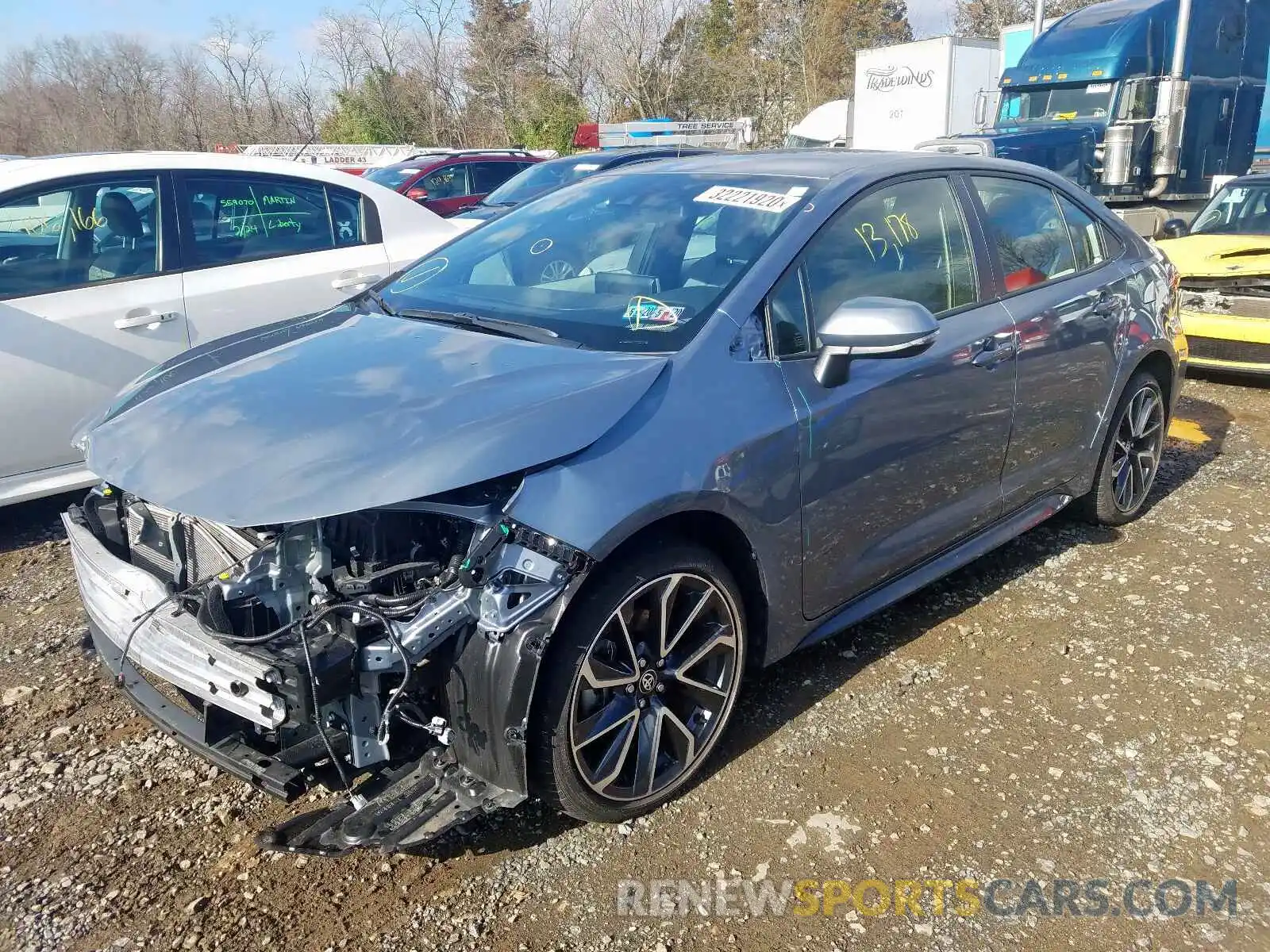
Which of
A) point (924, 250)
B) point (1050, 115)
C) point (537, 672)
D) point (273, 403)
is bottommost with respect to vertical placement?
point (537, 672)

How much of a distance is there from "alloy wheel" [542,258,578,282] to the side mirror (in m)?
0.93

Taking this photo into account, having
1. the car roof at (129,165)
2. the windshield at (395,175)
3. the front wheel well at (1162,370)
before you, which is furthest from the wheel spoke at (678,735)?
the windshield at (395,175)

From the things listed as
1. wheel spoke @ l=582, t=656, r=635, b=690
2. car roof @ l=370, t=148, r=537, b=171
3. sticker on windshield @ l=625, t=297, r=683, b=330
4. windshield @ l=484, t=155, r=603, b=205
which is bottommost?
wheel spoke @ l=582, t=656, r=635, b=690

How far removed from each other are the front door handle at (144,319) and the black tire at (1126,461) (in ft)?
14.4

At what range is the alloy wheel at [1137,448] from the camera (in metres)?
4.48

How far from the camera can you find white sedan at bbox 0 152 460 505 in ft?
14.4

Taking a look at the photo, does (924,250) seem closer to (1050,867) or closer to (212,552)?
(1050,867)

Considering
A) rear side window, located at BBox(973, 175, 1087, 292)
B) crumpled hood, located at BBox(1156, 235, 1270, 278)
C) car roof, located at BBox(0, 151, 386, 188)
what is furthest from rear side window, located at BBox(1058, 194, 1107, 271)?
car roof, located at BBox(0, 151, 386, 188)

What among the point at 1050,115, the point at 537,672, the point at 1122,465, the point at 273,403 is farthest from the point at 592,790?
the point at 1050,115

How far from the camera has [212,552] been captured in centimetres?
261

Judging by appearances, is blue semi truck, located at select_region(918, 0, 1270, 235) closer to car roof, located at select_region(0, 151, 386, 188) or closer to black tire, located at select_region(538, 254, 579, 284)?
car roof, located at select_region(0, 151, 386, 188)

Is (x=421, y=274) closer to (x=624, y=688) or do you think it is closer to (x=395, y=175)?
(x=624, y=688)

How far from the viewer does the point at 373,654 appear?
2195mm

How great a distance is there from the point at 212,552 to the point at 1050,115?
45.4ft
